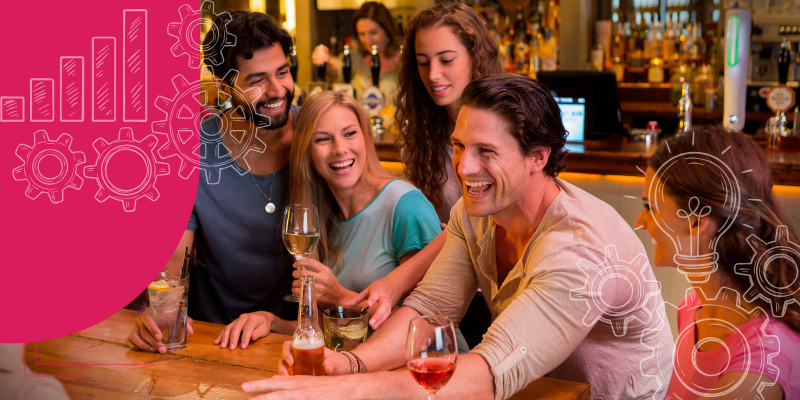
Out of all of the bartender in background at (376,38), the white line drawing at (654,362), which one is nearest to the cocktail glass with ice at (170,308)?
the white line drawing at (654,362)

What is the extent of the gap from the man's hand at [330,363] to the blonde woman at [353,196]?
1.61 ft

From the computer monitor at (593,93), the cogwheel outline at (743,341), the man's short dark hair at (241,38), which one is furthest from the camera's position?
the computer monitor at (593,93)

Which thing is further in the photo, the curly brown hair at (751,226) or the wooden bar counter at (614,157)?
the wooden bar counter at (614,157)

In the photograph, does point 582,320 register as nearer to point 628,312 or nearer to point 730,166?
point 628,312

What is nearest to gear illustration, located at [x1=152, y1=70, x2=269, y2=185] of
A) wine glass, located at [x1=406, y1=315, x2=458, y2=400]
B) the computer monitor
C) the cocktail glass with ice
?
the cocktail glass with ice

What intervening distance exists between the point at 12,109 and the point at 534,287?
3.79 ft

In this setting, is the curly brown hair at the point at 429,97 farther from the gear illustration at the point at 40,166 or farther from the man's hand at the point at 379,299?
the gear illustration at the point at 40,166

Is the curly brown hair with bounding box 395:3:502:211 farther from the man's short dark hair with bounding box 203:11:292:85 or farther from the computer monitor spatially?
the computer monitor

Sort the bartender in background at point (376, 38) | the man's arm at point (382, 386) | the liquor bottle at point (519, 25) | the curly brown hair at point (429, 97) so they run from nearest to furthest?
the man's arm at point (382, 386) < the curly brown hair at point (429, 97) < the bartender in background at point (376, 38) < the liquor bottle at point (519, 25)

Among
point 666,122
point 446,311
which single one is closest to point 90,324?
point 446,311

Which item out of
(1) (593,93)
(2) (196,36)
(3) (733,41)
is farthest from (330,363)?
(1) (593,93)

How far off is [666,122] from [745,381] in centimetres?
425

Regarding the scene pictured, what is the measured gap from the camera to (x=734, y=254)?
105cm

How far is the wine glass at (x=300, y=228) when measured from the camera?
1513mm
